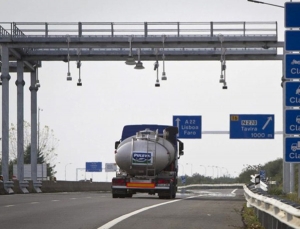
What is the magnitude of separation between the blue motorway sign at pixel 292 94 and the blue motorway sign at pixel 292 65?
313 mm

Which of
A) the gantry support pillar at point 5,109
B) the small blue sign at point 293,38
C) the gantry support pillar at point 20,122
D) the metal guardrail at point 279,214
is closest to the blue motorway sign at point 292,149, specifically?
the metal guardrail at point 279,214

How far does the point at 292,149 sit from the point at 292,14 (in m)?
→ 2.94

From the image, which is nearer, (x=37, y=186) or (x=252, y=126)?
(x=37, y=186)

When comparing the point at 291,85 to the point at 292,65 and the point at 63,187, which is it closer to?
the point at 292,65

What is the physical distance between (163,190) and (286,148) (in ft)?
73.4

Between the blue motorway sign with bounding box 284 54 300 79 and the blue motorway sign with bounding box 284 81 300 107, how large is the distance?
31 cm

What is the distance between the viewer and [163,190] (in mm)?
43406

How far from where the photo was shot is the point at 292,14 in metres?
21.7

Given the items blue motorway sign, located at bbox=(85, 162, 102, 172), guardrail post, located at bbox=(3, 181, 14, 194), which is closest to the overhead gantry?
guardrail post, located at bbox=(3, 181, 14, 194)

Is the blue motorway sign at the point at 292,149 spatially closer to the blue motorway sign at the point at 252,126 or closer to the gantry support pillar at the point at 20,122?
the gantry support pillar at the point at 20,122

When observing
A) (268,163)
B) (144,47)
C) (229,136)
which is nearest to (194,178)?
(268,163)

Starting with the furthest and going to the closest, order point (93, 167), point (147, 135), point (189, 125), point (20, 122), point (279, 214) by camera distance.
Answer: point (93, 167), point (189, 125), point (20, 122), point (147, 135), point (279, 214)

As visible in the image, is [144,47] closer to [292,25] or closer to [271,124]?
[271,124]

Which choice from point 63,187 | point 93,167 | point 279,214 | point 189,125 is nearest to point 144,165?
point 189,125
